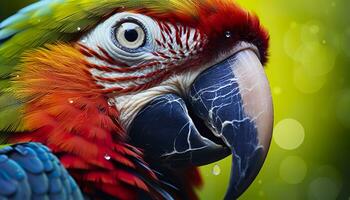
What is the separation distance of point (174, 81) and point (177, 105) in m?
0.07

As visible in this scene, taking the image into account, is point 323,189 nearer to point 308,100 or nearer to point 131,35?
point 308,100

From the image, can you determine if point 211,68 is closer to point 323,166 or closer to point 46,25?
point 46,25

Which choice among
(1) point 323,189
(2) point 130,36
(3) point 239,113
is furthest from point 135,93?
(1) point 323,189

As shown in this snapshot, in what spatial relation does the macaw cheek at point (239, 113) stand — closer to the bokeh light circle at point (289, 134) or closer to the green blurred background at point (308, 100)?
the green blurred background at point (308, 100)

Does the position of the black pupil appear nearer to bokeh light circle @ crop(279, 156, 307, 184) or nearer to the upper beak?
the upper beak

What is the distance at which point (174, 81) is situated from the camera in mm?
1704

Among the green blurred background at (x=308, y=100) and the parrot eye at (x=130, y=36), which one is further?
the green blurred background at (x=308, y=100)

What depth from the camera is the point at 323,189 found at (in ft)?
14.0

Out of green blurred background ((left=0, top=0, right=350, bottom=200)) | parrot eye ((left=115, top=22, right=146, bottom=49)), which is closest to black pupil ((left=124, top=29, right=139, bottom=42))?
parrot eye ((left=115, top=22, right=146, bottom=49))

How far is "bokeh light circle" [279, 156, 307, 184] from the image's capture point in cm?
396

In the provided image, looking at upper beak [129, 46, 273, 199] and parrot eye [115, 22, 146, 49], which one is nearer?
upper beak [129, 46, 273, 199]

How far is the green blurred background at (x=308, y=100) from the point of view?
3.90 meters

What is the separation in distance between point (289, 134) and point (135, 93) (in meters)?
2.32

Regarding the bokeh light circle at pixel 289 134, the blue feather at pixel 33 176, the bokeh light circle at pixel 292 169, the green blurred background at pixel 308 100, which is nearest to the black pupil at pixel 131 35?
the blue feather at pixel 33 176
